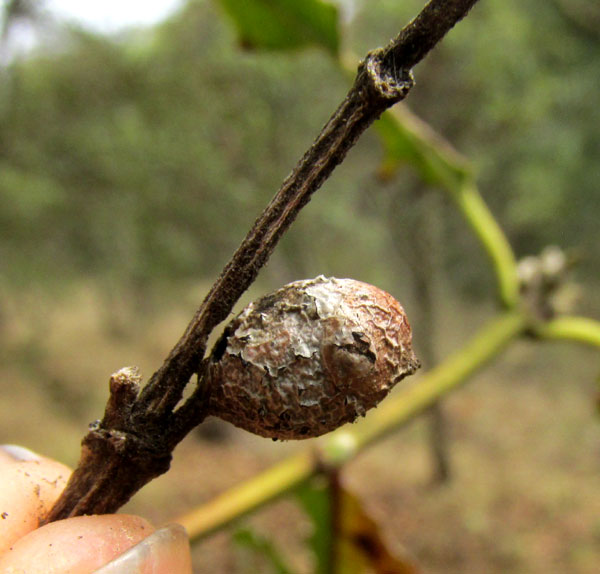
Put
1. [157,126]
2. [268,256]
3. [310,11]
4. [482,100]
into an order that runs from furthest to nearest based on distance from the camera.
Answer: [157,126], [482,100], [310,11], [268,256]

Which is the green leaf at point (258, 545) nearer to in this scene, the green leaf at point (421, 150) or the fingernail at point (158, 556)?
the fingernail at point (158, 556)

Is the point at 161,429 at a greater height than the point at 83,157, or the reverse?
the point at 83,157

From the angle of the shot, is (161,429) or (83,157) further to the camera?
(83,157)

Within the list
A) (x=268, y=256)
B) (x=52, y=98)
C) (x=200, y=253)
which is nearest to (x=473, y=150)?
(x=200, y=253)

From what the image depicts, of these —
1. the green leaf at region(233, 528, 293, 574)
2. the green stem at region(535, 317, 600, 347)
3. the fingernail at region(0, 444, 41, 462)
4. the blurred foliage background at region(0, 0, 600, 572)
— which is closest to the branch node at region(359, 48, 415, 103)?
the fingernail at region(0, 444, 41, 462)

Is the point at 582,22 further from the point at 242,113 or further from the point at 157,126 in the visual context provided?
the point at 157,126

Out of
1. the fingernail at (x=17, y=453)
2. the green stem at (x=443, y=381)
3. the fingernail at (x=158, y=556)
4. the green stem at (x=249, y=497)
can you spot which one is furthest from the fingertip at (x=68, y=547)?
the green stem at (x=443, y=381)

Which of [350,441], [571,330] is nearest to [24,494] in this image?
[350,441]

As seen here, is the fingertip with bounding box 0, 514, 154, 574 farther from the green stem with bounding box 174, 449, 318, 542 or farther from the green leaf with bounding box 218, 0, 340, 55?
the green leaf with bounding box 218, 0, 340, 55
